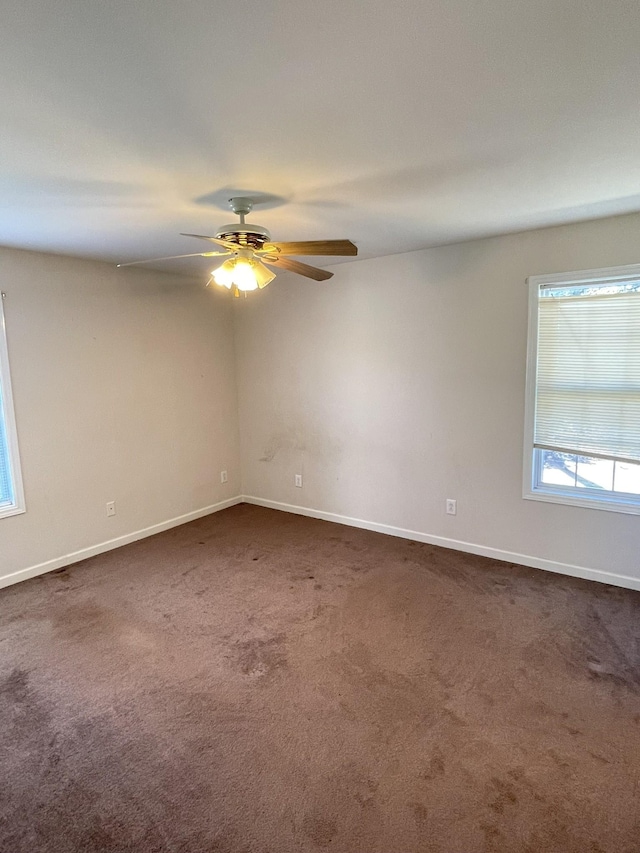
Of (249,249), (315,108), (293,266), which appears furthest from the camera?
(293,266)

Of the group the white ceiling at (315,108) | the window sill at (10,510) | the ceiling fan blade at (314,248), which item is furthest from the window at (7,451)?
the ceiling fan blade at (314,248)

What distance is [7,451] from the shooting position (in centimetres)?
325

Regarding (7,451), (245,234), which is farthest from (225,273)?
(7,451)

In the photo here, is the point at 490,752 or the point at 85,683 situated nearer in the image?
the point at 490,752

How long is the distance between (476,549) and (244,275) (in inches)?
105

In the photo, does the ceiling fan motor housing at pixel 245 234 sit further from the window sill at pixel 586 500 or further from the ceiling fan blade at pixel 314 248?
the window sill at pixel 586 500

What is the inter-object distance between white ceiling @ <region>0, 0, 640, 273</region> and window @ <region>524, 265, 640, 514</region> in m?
0.57

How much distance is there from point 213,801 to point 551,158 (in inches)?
112

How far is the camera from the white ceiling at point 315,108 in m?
1.17

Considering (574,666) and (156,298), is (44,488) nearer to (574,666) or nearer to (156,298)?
(156,298)

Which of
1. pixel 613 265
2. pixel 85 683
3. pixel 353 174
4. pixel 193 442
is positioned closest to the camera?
pixel 353 174

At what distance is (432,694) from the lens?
2.14m

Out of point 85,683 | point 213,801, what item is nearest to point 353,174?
point 213,801

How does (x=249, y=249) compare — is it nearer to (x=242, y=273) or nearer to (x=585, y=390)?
(x=242, y=273)
